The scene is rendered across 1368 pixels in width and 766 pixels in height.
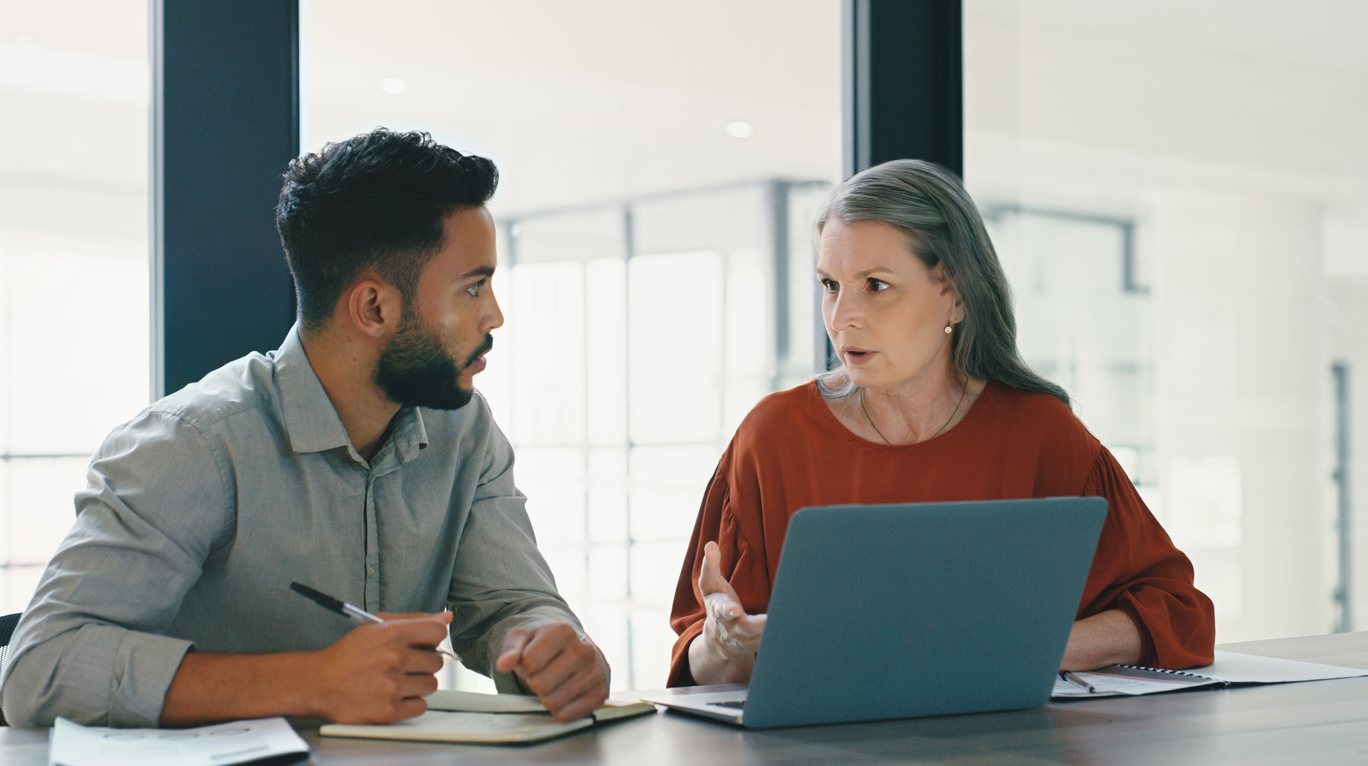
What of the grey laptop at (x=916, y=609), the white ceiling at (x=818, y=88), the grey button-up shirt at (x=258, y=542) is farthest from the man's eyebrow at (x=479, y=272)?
the white ceiling at (x=818, y=88)

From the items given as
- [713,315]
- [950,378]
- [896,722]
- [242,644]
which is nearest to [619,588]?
[713,315]

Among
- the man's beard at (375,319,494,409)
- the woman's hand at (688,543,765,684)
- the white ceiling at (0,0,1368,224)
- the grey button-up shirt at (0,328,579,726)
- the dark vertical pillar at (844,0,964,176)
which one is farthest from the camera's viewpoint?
the white ceiling at (0,0,1368,224)

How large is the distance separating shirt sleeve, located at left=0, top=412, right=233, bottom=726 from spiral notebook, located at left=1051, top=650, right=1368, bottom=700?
946mm

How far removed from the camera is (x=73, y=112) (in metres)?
2.15

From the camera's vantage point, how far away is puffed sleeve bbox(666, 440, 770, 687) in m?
1.81

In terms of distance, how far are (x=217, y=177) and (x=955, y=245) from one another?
43.2 inches

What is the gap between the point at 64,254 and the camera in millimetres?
2135

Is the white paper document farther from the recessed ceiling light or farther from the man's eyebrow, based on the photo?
the recessed ceiling light

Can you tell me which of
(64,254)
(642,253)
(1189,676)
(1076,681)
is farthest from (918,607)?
(642,253)

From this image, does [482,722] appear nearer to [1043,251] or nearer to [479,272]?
[479,272]

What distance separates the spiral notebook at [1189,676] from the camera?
1.56 m

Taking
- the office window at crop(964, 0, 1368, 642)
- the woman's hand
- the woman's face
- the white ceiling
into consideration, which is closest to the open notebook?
the woman's hand

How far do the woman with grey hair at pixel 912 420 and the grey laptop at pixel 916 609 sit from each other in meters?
0.51

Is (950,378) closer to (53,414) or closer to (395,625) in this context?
(395,625)
